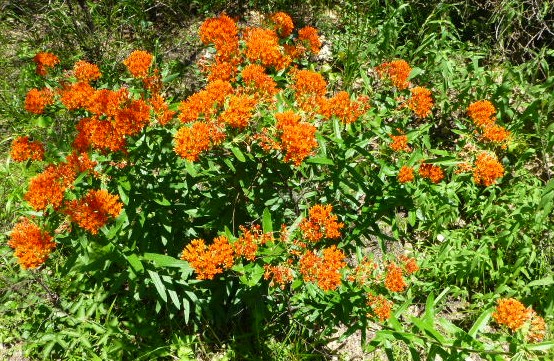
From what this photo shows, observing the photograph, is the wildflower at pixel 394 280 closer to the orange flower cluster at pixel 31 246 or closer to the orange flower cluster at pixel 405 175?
the orange flower cluster at pixel 405 175

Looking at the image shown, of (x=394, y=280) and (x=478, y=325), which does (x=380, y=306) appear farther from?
(x=478, y=325)

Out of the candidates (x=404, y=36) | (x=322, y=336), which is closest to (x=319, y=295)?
(x=322, y=336)

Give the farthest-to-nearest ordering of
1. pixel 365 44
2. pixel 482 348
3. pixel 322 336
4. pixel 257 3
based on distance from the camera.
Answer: pixel 257 3 → pixel 365 44 → pixel 322 336 → pixel 482 348

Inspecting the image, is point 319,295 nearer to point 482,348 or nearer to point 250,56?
point 482,348

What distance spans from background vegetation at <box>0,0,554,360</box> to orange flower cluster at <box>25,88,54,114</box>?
0.21 m

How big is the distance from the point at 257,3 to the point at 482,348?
530 cm

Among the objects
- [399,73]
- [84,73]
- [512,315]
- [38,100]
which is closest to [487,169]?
[399,73]

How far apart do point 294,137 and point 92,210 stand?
1.18 meters

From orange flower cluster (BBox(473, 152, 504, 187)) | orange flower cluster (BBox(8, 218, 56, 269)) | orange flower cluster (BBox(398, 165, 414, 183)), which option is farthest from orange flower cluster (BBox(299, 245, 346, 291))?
orange flower cluster (BBox(8, 218, 56, 269))

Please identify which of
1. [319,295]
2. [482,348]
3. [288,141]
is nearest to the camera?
[482,348]

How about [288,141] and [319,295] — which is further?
[319,295]

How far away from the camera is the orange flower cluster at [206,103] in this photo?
2645mm

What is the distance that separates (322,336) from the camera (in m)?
3.36

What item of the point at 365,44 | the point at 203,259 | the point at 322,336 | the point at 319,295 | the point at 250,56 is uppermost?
the point at 250,56
